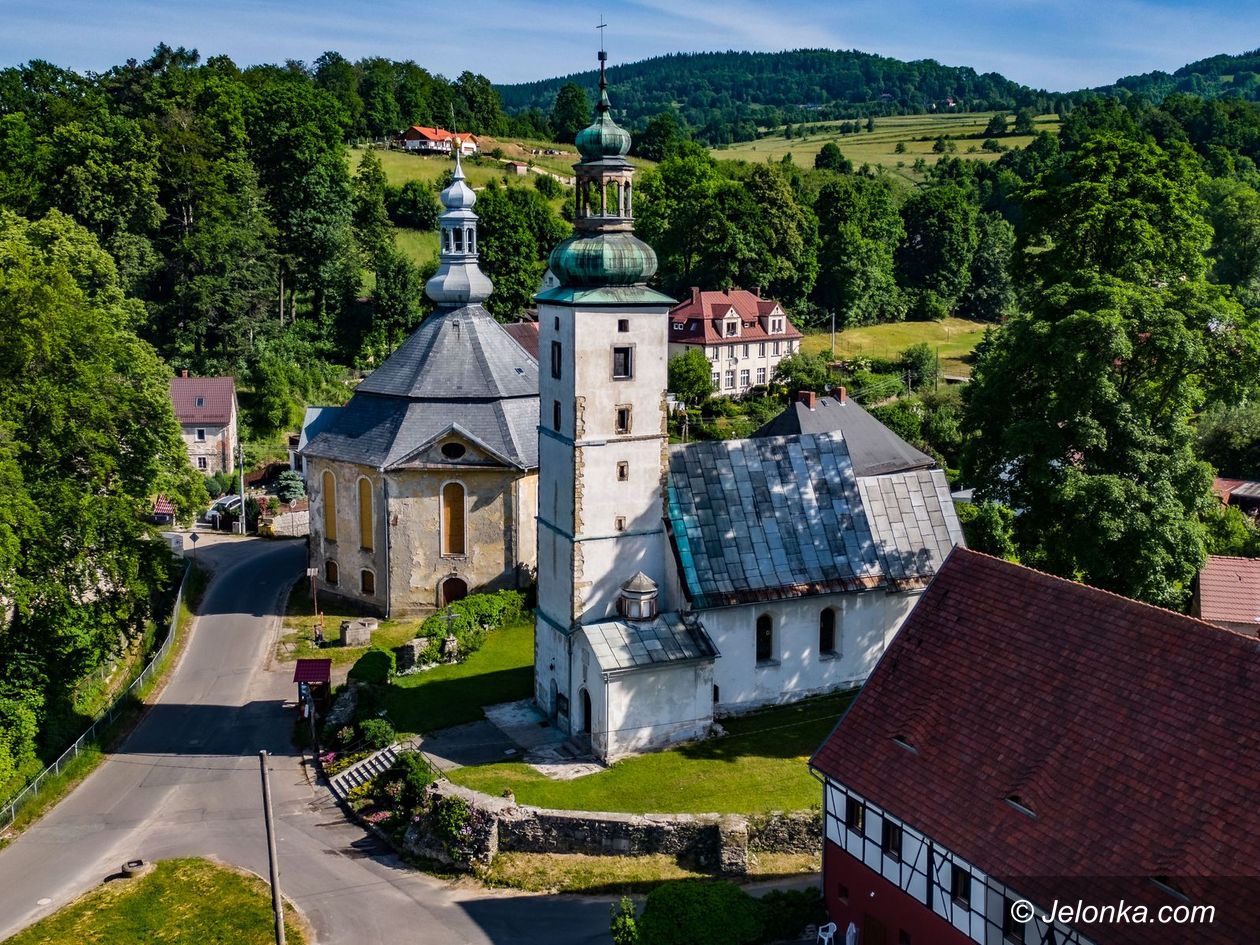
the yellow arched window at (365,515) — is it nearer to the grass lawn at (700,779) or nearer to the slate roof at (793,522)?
the slate roof at (793,522)

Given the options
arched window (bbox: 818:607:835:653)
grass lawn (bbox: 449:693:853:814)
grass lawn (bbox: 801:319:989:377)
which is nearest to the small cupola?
grass lawn (bbox: 449:693:853:814)

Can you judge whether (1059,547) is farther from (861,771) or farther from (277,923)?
(277,923)

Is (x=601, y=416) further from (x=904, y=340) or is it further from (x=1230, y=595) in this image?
(x=904, y=340)

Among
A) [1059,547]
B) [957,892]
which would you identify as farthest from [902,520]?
[957,892]

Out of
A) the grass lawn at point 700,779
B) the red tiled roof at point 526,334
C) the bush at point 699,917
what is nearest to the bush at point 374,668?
the grass lawn at point 700,779

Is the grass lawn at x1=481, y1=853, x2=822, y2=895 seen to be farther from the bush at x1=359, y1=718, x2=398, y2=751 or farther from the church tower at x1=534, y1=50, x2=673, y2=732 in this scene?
the bush at x1=359, y1=718, x2=398, y2=751

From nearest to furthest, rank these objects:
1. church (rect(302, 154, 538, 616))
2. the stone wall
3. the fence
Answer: the stone wall, the fence, church (rect(302, 154, 538, 616))

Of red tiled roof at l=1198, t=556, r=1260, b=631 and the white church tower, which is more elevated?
the white church tower
